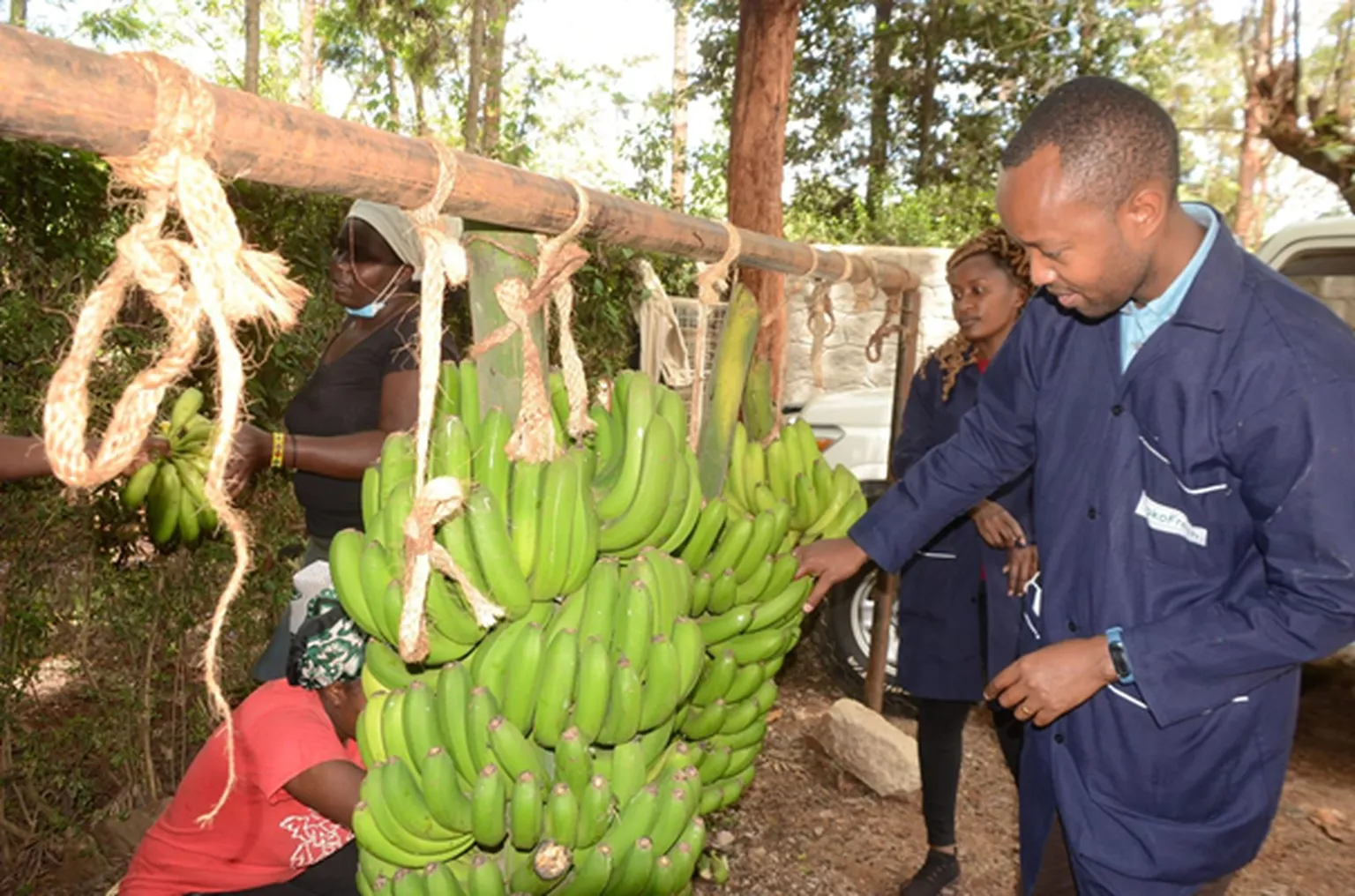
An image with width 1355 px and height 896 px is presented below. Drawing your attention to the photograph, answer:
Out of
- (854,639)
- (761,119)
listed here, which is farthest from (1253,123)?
(854,639)

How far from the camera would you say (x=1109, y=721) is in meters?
2.04

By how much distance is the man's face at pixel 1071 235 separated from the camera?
1.78 m

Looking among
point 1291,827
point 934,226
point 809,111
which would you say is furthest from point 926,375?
point 809,111

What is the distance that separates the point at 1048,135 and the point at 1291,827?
407 cm

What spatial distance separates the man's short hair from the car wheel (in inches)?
140

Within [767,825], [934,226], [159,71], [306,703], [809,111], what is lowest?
[767,825]

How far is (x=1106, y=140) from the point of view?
1777 millimetres

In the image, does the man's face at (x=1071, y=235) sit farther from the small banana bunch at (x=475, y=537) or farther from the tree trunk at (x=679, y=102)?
the tree trunk at (x=679, y=102)

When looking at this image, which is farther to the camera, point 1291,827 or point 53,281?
point 1291,827

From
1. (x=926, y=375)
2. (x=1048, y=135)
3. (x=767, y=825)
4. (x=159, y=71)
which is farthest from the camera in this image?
(x=767, y=825)

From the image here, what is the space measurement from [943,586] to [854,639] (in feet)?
5.99

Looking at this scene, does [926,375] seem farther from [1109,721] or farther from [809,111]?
[809,111]

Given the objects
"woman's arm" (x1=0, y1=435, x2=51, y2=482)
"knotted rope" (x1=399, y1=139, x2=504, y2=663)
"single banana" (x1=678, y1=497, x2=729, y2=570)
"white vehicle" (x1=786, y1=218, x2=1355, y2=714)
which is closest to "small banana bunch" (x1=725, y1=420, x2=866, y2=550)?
Answer: "single banana" (x1=678, y1=497, x2=729, y2=570)

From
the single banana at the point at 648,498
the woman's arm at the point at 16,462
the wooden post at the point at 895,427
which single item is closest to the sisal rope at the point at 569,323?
the single banana at the point at 648,498
